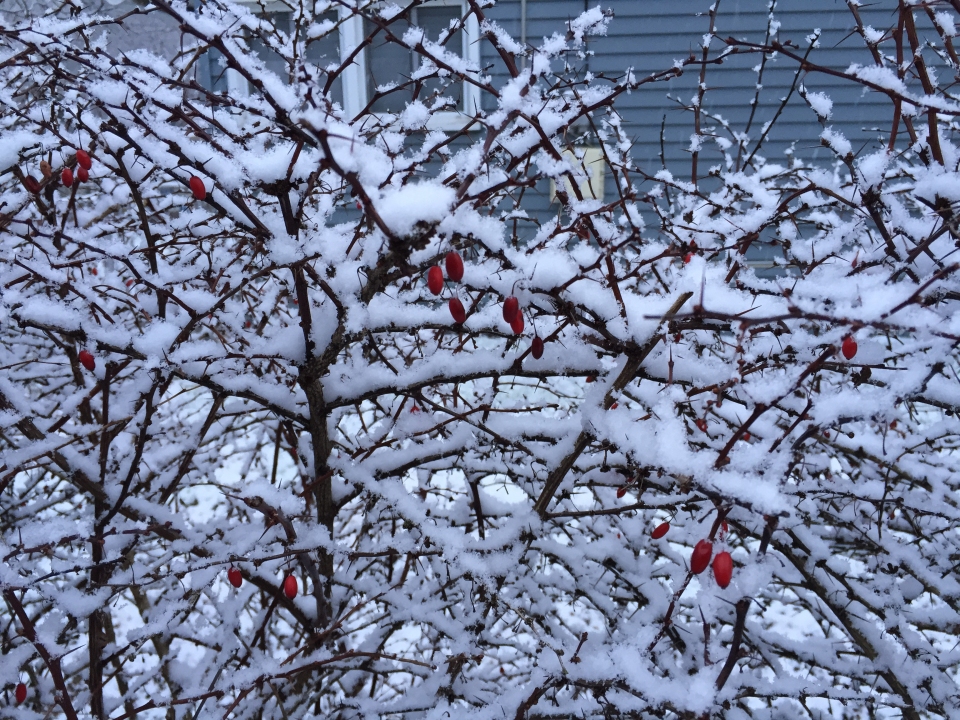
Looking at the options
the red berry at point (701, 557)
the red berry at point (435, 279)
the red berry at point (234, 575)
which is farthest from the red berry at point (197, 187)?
the red berry at point (701, 557)

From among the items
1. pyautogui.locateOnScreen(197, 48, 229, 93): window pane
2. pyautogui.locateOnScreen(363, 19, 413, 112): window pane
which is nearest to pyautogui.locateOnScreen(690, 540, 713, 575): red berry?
pyautogui.locateOnScreen(363, 19, 413, 112): window pane

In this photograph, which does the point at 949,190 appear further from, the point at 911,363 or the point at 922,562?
the point at 922,562

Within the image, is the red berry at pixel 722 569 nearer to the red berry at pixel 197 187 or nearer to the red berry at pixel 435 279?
the red berry at pixel 435 279

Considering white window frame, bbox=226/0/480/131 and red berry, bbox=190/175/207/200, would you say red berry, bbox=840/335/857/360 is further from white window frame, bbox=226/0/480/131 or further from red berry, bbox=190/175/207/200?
white window frame, bbox=226/0/480/131

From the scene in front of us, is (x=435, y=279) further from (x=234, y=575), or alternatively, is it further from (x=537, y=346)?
(x=234, y=575)

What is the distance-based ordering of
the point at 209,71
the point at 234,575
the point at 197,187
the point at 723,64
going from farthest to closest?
the point at 209,71 < the point at 723,64 < the point at 234,575 < the point at 197,187

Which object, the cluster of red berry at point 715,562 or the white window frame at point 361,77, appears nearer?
the cluster of red berry at point 715,562

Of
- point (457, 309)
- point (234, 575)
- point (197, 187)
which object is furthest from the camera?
point (234, 575)

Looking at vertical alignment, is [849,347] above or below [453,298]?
below

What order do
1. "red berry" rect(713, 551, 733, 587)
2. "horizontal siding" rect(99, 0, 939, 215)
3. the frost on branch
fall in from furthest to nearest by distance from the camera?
"horizontal siding" rect(99, 0, 939, 215) < the frost on branch < "red berry" rect(713, 551, 733, 587)

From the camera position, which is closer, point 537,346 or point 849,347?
point 849,347

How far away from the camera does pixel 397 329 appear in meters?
1.70

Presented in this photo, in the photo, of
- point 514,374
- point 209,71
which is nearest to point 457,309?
point 514,374

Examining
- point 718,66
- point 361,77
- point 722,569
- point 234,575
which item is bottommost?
point 722,569
